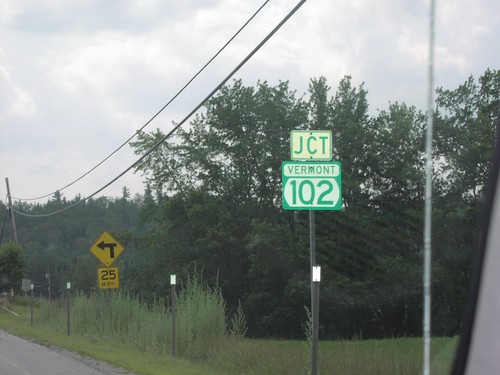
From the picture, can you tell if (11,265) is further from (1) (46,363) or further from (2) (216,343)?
(1) (46,363)

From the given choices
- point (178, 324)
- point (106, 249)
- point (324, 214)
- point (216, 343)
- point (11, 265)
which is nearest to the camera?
point (216, 343)

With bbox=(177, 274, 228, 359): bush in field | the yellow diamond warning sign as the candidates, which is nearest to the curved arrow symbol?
the yellow diamond warning sign

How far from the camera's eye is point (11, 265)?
63031mm

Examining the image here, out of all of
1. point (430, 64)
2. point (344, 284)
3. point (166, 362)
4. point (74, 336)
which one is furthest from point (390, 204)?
point (430, 64)

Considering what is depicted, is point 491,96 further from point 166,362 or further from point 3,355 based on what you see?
point 3,355

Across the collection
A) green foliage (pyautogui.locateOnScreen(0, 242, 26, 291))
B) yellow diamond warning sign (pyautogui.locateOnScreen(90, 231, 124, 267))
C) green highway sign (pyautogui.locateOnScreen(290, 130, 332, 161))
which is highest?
green highway sign (pyautogui.locateOnScreen(290, 130, 332, 161))

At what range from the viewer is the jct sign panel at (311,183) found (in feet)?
31.5

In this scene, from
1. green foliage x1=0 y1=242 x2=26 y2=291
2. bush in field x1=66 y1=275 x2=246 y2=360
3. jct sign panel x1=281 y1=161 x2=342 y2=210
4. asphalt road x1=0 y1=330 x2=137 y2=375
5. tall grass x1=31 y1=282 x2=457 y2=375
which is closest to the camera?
jct sign panel x1=281 y1=161 x2=342 y2=210

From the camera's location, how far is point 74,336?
2570 cm

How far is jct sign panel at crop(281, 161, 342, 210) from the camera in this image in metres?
9.61

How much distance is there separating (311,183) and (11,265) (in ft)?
191

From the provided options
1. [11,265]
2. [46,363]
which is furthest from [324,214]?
[11,265]

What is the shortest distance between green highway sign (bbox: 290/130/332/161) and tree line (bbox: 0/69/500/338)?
11.2 metres

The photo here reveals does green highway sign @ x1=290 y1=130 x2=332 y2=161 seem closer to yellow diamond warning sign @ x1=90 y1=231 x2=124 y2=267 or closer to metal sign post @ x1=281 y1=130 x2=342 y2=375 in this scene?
metal sign post @ x1=281 y1=130 x2=342 y2=375
